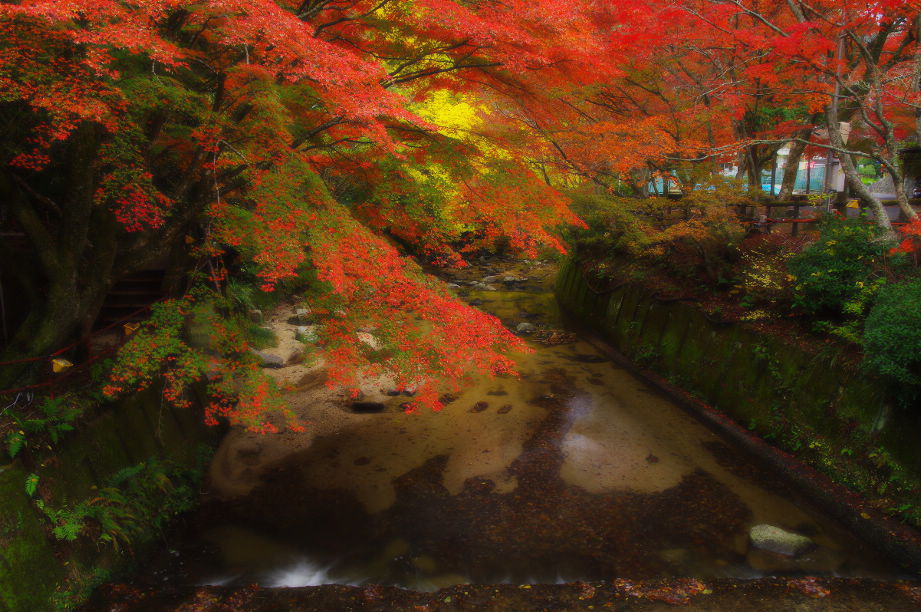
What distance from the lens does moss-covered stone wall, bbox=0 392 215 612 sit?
4543mm

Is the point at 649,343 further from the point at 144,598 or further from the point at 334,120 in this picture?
the point at 144,598

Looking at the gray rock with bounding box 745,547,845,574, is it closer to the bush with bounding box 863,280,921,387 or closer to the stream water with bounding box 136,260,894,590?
the stream water with bounding box 136,260,894,590

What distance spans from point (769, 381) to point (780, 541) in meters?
3.25

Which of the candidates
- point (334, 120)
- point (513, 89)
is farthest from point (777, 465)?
point (334, 120)

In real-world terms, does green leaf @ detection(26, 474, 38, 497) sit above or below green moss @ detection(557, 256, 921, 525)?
below

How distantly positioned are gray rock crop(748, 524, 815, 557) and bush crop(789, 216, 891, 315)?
360cm

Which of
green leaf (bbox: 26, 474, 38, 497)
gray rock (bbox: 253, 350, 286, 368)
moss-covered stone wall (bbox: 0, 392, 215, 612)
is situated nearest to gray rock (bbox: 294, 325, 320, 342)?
gray rock (bbox: 253, 350, 286, 368)

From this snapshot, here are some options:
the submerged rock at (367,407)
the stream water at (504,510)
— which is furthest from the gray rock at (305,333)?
the stream water at (504,510)

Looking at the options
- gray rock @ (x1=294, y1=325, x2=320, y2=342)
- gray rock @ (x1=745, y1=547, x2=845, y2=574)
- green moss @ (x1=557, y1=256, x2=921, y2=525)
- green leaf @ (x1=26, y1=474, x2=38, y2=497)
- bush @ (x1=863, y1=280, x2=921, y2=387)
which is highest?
bush @ (x1=863, y1=280, x2=921, y2=387)

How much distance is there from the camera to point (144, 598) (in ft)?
17.4

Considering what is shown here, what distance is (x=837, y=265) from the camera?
773 cm

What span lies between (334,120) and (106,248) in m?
3.31

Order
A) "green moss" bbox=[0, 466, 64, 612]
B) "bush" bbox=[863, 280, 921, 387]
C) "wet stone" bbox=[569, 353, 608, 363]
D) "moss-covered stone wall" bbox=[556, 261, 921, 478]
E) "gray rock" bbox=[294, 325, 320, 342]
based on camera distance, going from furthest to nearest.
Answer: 1. "wet stone" bbox=[569, 353, 608, 363]
2. "gray rock" bbox=[294, 325, 320, 342]
3. "moss-covered stone wall" bbox=[556, 261, 921, 478]
4. "bush" bbox=[863, 280, 921, 387]
5. "green moss" bbox=[0, 466, 64, 612]

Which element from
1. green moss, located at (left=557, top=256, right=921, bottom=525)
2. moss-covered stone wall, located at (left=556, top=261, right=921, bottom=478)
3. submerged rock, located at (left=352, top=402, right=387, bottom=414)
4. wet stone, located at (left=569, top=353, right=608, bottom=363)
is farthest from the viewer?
wet stone, located at (left=569, top=353, right=608, bottom=363)
